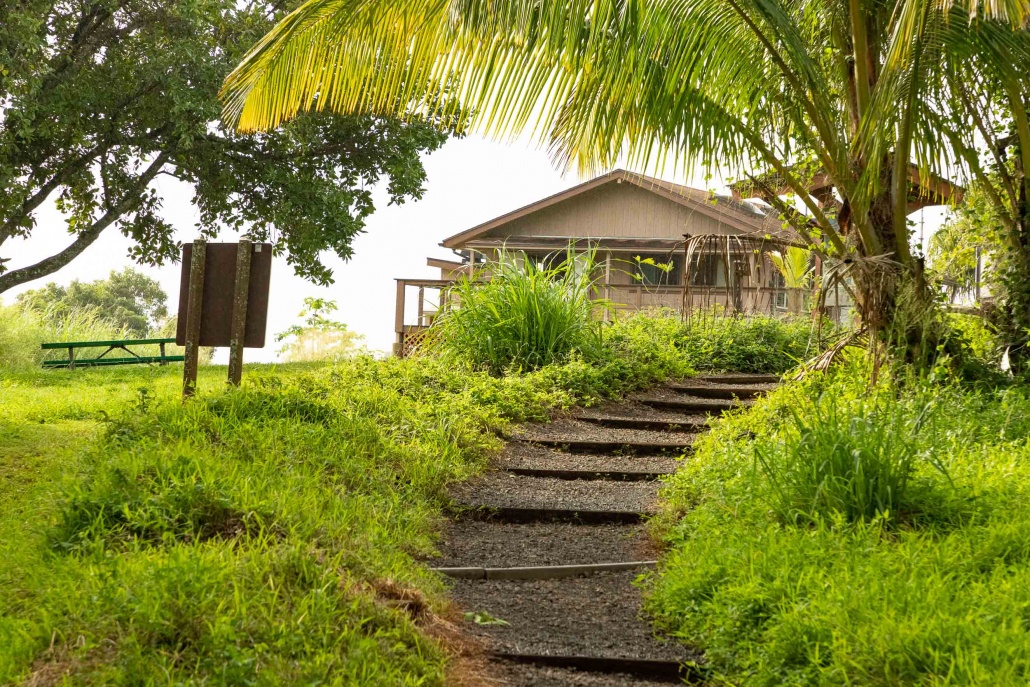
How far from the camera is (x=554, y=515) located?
23.5 ft

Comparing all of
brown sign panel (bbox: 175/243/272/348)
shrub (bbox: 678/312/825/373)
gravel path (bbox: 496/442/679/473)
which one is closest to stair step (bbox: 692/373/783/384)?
shrub (bbox: 678/312/825/373)

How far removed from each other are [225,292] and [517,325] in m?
4.62

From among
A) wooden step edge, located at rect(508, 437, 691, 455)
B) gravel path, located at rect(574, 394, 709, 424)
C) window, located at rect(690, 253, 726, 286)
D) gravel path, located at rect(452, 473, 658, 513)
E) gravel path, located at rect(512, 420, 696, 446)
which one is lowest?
gravel path, located at rect(452, 473, 658, 513)

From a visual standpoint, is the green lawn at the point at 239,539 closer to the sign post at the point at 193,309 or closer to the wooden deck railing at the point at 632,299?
the sign post at the point at 193,309

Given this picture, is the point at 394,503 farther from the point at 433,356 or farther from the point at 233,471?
the point at 433,356

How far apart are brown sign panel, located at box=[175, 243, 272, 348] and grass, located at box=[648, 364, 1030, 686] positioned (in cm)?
379

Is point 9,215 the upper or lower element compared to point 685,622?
upper

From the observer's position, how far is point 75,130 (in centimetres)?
1703

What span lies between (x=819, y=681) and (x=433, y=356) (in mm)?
9092

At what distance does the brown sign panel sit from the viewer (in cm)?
823

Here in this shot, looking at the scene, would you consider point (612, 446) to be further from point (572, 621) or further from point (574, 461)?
point (572, 621)

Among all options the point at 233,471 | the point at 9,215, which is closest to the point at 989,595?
the point at 233,471

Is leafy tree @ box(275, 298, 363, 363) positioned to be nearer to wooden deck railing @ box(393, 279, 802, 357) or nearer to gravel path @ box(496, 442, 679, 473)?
Result: wooden deck railing @ box(393, 279, 802, 357)

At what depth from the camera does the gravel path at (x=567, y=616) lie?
15.3 feet
